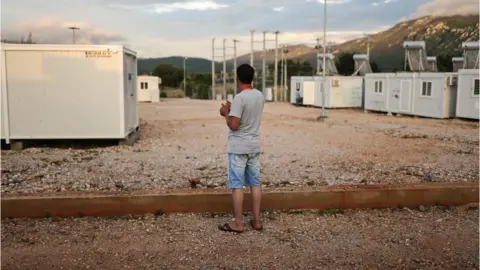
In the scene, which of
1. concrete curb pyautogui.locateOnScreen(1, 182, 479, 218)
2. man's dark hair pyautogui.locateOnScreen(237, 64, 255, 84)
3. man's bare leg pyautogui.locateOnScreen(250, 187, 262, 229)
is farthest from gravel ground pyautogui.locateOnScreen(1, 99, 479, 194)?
man's dark hair pyautogui.locateOnScreen(237, 64, 255, 84)

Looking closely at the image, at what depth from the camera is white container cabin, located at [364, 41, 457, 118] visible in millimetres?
22859

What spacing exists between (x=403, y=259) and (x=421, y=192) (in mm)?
1879

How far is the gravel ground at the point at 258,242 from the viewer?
15.2ft

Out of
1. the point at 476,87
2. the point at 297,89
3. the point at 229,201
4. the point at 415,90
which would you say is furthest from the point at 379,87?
the point at 229,201

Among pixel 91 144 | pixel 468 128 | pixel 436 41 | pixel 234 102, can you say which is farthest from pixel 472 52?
pixel 436 41

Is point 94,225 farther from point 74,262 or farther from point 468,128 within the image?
point 468,128

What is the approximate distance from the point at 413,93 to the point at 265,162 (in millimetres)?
16978

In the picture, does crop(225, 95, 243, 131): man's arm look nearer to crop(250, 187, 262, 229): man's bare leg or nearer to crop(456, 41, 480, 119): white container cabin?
crop(250, 187, 262, 229): man's bare leg

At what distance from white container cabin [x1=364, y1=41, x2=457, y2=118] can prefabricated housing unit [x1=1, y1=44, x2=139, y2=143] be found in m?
16.0

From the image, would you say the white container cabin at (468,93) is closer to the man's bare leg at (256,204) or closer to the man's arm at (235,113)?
the man's bare leg at (256,204)

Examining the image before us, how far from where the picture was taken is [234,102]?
5.25 metres

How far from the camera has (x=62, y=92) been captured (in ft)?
39.5

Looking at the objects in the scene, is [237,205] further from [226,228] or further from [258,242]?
[258,242]

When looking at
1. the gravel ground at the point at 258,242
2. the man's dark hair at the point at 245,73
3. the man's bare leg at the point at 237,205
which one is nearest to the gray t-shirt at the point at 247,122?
the man's dark hair at the point at 245,73
